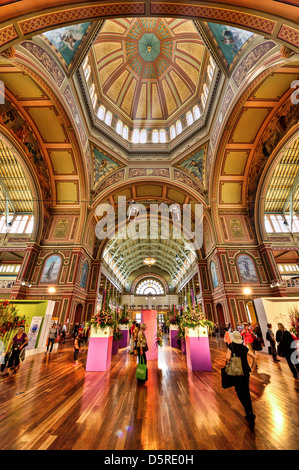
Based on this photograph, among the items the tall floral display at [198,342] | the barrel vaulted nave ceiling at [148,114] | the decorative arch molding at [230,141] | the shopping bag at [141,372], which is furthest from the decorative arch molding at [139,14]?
the shopping bag at [141,372]

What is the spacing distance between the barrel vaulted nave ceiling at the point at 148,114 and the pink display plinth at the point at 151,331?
11.1m

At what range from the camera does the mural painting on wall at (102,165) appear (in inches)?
713

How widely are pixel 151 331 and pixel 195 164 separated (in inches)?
603

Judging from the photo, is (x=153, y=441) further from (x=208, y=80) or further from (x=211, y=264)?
(x=208, y=80)

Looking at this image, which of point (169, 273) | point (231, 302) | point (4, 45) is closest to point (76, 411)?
point (4, 45)

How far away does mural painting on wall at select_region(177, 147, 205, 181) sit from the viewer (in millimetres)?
18172

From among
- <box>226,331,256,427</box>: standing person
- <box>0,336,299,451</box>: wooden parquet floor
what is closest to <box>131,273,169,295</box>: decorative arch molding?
<box>0,336,299,451</box>: wooden parquet floor

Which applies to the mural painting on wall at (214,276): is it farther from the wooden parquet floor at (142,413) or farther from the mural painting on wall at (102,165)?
the mural painting on wall at (102,165)

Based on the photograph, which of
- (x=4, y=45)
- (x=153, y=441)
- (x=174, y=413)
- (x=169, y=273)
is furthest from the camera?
(x=169, y=273)

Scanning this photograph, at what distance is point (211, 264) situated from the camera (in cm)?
1908

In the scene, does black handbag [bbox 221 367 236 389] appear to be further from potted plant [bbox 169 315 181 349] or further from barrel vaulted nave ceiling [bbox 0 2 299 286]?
barrel vaulted nave ceiling [bbox 0 2 299 286]

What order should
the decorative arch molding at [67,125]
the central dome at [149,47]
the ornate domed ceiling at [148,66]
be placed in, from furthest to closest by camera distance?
the central dome at [149,47] → the ornate domed ceiling at [148,66] → the decorative arch molding at [67,125]

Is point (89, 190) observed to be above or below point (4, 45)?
above

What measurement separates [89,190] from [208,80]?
547 inches
